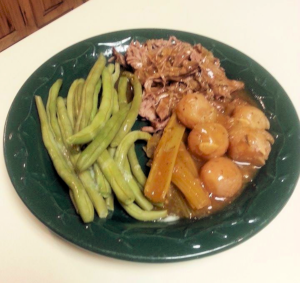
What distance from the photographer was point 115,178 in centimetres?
122

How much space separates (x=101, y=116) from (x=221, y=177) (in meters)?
0.48

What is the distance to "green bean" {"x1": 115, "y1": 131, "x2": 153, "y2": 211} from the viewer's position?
4.04 feet

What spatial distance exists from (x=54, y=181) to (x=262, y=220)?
70cm

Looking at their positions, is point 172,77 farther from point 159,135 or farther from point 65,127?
point 65,127

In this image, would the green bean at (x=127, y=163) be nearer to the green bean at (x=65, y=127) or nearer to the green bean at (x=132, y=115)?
the green bean at (x=132, y=115)

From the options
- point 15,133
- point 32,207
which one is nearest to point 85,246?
point 32,207

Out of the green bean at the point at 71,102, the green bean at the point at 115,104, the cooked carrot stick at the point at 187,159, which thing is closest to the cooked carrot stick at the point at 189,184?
the cooked carrot stick at the point at 187,159

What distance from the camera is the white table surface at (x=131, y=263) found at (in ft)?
3.66

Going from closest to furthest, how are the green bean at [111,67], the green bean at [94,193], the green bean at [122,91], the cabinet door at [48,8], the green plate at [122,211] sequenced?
the green plate at [122,211] → the green bean at [94,193] → the green bean at [122,91] → the green bean at [111,67] → the cabinet door at [48,8]

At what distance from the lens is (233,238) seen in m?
1.07

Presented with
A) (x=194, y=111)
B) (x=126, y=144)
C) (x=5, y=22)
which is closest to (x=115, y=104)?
(x=126, y=144)

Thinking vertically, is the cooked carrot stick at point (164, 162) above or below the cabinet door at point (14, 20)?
below

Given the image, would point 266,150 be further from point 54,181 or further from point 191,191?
point 54,181

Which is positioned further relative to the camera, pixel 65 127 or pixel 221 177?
pixel 65 127
